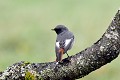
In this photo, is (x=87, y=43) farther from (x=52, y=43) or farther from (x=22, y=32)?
(x=22, y=32)

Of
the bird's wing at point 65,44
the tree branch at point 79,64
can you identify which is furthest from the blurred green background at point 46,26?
the tree branch at point 79,64

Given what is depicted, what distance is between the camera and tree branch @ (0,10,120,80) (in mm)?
5641

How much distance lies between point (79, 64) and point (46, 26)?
1674 centimetres

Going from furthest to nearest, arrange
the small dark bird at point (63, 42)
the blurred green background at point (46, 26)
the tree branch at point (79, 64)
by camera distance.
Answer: the blurred green background at point (46, 26) → the small dark bird at point (63, 42) → the tree branch at point (79, 64)

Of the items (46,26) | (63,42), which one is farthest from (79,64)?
(46,26)

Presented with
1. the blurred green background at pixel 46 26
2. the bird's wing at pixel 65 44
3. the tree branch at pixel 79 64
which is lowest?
the tree branch at pixel 79 64

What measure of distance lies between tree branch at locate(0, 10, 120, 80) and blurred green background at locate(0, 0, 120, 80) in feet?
27.6

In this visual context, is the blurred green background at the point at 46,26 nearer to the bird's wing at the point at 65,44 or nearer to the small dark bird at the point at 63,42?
the small dark bird at the point at 63,42

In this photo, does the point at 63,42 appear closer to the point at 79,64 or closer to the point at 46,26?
the point at 79,64

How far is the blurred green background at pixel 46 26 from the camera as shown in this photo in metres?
17.2

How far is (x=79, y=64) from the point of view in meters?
5.84

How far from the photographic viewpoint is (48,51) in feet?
59.2

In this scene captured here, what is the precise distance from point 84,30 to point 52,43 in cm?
157

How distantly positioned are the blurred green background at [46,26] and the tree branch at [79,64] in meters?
8.42
